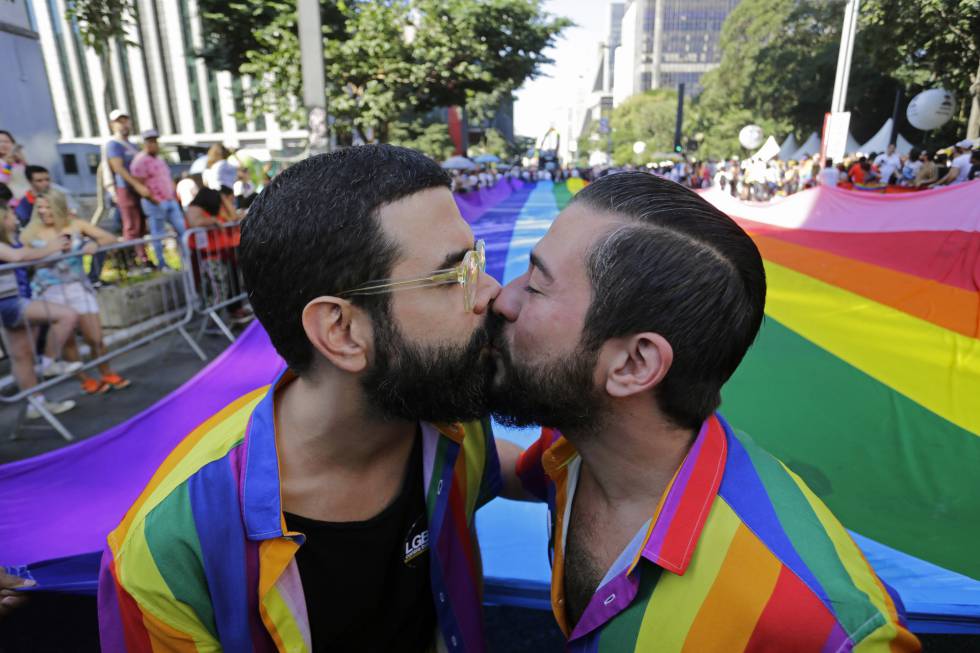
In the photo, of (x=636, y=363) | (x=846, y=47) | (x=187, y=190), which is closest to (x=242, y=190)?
(x=187, y=190)

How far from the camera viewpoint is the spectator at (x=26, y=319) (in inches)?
186

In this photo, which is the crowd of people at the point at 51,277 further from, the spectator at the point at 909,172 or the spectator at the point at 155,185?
the spectator at the point at 909,172

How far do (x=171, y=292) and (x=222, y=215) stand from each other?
75.4 inches

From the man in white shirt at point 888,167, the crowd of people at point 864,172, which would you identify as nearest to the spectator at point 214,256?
the crowd of people at point 864,172

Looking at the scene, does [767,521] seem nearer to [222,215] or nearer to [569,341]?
[569,341]

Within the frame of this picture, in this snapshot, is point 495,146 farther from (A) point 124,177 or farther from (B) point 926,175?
(A) point 124,177

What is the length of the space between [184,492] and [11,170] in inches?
296

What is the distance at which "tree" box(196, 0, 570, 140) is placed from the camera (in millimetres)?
16578

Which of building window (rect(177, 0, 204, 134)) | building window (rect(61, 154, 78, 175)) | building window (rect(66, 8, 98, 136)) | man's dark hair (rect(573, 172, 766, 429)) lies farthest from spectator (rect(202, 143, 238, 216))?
building window (rect(66, 8, 98, 136))

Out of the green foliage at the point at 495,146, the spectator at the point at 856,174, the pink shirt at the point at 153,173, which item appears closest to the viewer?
the pink shirt at the point at 153,173

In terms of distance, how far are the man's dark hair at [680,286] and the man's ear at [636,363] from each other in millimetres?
25

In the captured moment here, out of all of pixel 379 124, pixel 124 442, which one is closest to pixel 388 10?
pixel 379 124

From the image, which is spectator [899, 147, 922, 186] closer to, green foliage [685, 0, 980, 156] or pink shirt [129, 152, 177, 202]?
green foliage [685, 0, 980, 156]

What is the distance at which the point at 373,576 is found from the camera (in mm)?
1688
